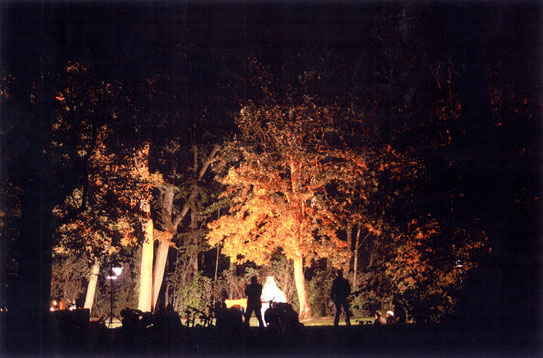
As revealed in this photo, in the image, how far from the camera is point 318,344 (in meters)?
11.1

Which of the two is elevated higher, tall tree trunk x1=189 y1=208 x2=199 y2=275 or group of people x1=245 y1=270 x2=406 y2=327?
tall tree trunk x1=189 y1=208 x2=199 y2=275

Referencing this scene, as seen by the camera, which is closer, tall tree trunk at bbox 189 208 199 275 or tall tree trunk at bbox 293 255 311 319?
tall tree trunk at bbox 293 255 311 319

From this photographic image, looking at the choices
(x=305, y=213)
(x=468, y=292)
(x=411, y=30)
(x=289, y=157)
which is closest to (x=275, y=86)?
(x=289, y=157)

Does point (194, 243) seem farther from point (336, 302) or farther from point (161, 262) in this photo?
point (336, 302)

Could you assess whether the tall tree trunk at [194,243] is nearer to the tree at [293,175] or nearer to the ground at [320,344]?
the tree at [293,175]

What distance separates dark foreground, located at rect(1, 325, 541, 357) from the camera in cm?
1010

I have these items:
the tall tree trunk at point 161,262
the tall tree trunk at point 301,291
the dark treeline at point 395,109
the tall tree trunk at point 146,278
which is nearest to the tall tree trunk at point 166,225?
the tall tree trunk at point 161,262

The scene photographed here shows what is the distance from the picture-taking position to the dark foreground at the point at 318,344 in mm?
10102

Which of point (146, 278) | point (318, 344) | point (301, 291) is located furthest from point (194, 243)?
point (318, 344)

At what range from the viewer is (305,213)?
2961cm

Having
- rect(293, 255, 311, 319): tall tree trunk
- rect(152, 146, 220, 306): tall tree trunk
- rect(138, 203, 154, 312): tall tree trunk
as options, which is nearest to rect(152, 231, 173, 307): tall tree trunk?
rect(152, 146, 220, 306): tall tree trunk

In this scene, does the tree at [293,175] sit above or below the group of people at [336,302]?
above

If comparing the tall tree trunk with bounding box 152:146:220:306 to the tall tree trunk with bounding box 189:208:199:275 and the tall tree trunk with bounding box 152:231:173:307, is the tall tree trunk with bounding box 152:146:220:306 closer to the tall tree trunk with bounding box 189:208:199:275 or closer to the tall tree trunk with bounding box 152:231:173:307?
the tall tree trunk with bounding box 152:231:173:307

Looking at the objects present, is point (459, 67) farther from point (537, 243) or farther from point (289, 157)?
point (289, 157)
